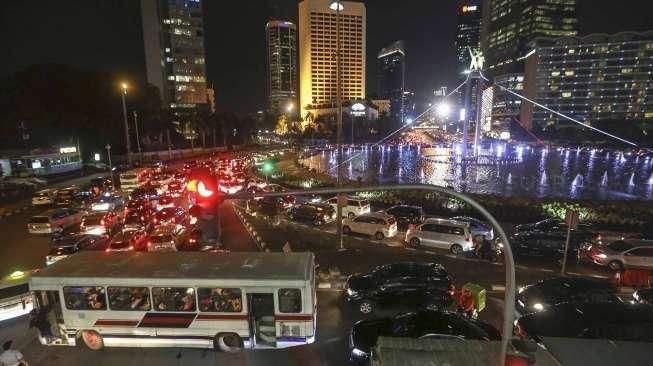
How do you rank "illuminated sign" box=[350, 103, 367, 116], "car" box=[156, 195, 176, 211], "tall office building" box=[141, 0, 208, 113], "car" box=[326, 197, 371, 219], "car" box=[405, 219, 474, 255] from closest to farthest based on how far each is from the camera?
1. "car" box=[405, 219, 474, 255]
2. "car" box=[326, 197, 371, 219]
3. "car" box=[156, 195, 176, 211]
4. "tall office building" box=[141, 0, 208, 113]
5. "illuminated sign" box=[350, 103, 367, 116]

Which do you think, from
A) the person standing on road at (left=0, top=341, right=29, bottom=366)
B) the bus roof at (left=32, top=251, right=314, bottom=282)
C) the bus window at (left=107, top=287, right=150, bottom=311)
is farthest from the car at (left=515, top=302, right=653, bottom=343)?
the person standing on road at (left=0, top=341, right=29, bottom=366)

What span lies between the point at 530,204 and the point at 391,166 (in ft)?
134

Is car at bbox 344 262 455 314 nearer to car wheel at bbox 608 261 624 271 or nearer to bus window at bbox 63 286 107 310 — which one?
bus window at bbox 63 286 107 310

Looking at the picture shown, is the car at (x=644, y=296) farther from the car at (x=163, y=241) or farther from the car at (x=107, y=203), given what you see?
the car at (x=107, y=203)

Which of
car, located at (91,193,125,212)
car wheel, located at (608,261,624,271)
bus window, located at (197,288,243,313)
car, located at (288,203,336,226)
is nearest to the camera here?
bus window, located at (197,288,243,313)

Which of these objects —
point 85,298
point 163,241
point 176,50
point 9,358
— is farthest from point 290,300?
point 176,50

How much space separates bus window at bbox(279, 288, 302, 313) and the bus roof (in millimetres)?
400

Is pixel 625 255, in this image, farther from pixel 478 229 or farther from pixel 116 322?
pixel 116 322

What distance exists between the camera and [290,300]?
10.0m

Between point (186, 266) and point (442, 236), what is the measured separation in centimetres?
1401

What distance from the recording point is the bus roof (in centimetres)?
1011

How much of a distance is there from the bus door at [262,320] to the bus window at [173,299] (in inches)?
67.0

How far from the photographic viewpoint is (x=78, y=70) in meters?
58.9

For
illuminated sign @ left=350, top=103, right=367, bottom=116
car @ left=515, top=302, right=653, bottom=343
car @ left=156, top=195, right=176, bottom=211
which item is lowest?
car @ left=156, top=195, right=176, bottom=211
